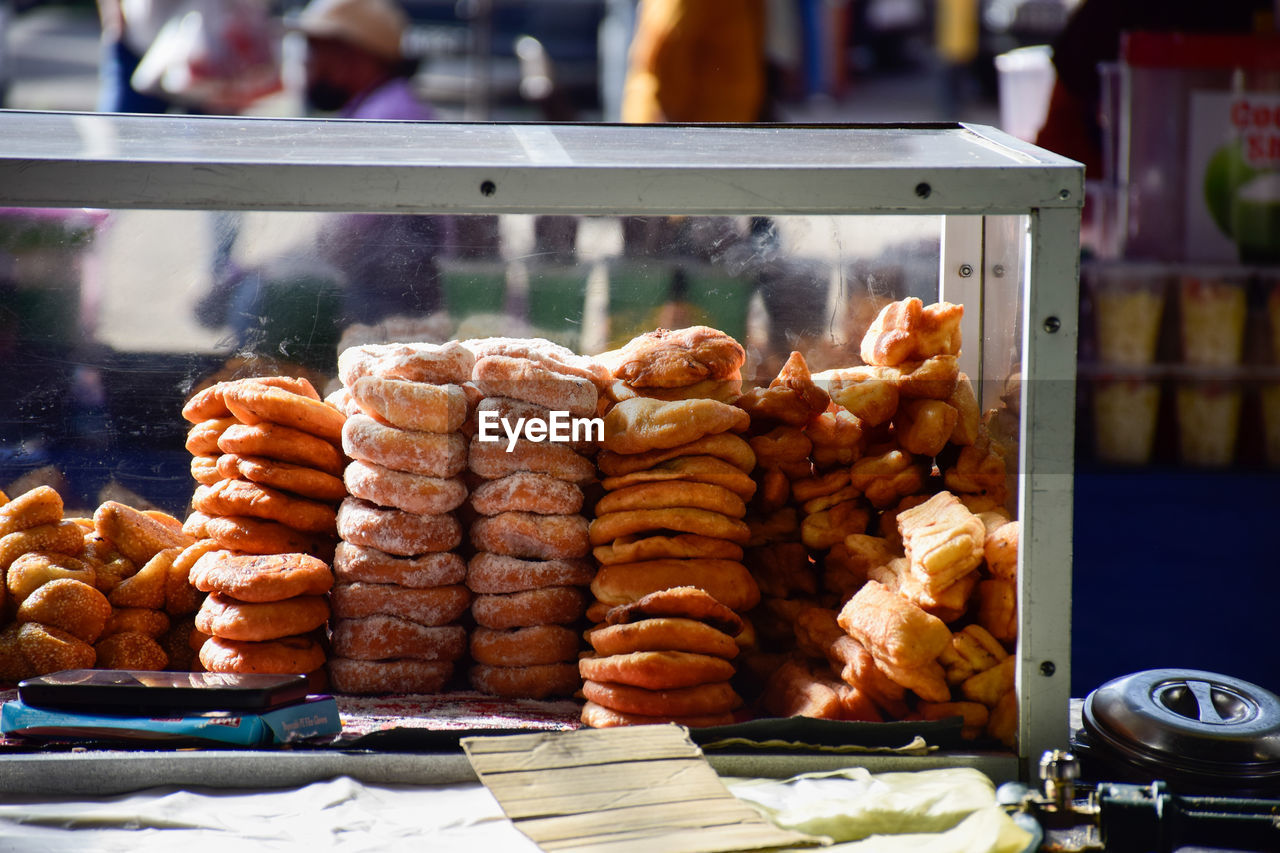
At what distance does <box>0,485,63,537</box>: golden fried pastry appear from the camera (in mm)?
1914

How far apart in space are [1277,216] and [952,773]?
8.98 feet

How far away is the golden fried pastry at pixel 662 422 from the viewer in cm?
183

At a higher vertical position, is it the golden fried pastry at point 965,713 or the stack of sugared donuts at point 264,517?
the stack of sugared donuts at point 264,517

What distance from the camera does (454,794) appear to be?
5.22 ft

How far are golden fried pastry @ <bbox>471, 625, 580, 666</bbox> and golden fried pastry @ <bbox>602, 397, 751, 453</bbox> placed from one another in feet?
0.98

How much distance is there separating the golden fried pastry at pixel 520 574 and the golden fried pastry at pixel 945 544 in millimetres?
500

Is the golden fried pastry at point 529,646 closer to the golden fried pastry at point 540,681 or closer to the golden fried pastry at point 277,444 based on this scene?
the golden fried pastry at point 540,681

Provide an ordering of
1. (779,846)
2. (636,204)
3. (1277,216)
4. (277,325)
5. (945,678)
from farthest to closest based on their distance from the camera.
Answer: (1277,216), (277,325), (945,678), (636,204), (779,846)

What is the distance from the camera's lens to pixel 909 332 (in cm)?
187

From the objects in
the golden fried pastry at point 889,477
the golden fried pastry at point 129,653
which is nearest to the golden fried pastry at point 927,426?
the golden fried pastry at point 889,477

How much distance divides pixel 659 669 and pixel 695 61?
11.5ft

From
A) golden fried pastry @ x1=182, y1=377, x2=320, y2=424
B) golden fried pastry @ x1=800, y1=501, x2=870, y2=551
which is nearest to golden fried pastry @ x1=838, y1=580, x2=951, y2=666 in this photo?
golden fried pastry @ x1=800, y1=501, x2=870, y2=551

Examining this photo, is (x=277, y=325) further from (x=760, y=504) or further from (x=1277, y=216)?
(x=1277, y=216)

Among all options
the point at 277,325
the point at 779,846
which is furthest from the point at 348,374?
the point at 779,846
